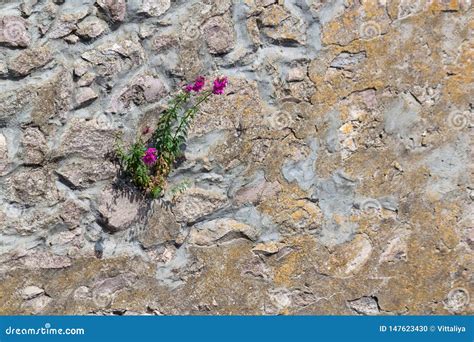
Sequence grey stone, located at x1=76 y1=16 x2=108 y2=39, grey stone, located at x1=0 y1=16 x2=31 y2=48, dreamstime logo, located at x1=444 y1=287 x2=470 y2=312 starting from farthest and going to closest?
dreamstime logo, located at x1=444 y1=287 x2=470 y2=312, grey stone, located at x1=76 y1=16 x2=108 y2=39, grey stone, located at x1=0 y1=16 x2=31 y2=48

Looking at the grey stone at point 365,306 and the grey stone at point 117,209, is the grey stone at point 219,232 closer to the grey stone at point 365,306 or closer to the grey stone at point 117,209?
the grey stone at point 117,209

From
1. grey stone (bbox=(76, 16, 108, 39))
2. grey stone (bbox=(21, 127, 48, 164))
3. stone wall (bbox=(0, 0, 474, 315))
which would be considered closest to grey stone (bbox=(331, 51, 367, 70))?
stone wall (bbox=(0, 0, 474, 315))

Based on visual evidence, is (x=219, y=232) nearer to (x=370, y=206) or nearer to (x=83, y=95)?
(x=370, y=206)

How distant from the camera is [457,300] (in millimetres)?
3398

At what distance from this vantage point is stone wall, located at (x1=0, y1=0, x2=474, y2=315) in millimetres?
2812

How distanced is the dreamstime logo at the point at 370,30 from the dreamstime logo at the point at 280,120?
0.52 metres

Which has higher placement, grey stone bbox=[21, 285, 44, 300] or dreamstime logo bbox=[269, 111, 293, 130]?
dreamstime logo bbox=[269, 111, 293, 130]

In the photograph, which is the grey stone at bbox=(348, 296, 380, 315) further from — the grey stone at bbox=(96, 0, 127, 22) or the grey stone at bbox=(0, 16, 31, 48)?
the grey stone at bbox=(0, 16, 31, 48)

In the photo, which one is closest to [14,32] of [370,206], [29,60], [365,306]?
[29,60]

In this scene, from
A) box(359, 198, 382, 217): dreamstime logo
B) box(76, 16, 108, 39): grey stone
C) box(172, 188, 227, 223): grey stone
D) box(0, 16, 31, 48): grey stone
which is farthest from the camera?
box(359, 198, 382, 217): dreamstime logo

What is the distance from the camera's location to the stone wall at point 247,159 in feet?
9.23

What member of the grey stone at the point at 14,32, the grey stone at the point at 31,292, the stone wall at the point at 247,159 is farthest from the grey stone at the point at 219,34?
the grey stone at the point at 31,292

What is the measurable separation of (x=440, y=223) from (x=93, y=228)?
5.56 feet

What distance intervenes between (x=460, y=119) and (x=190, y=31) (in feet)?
4.60
